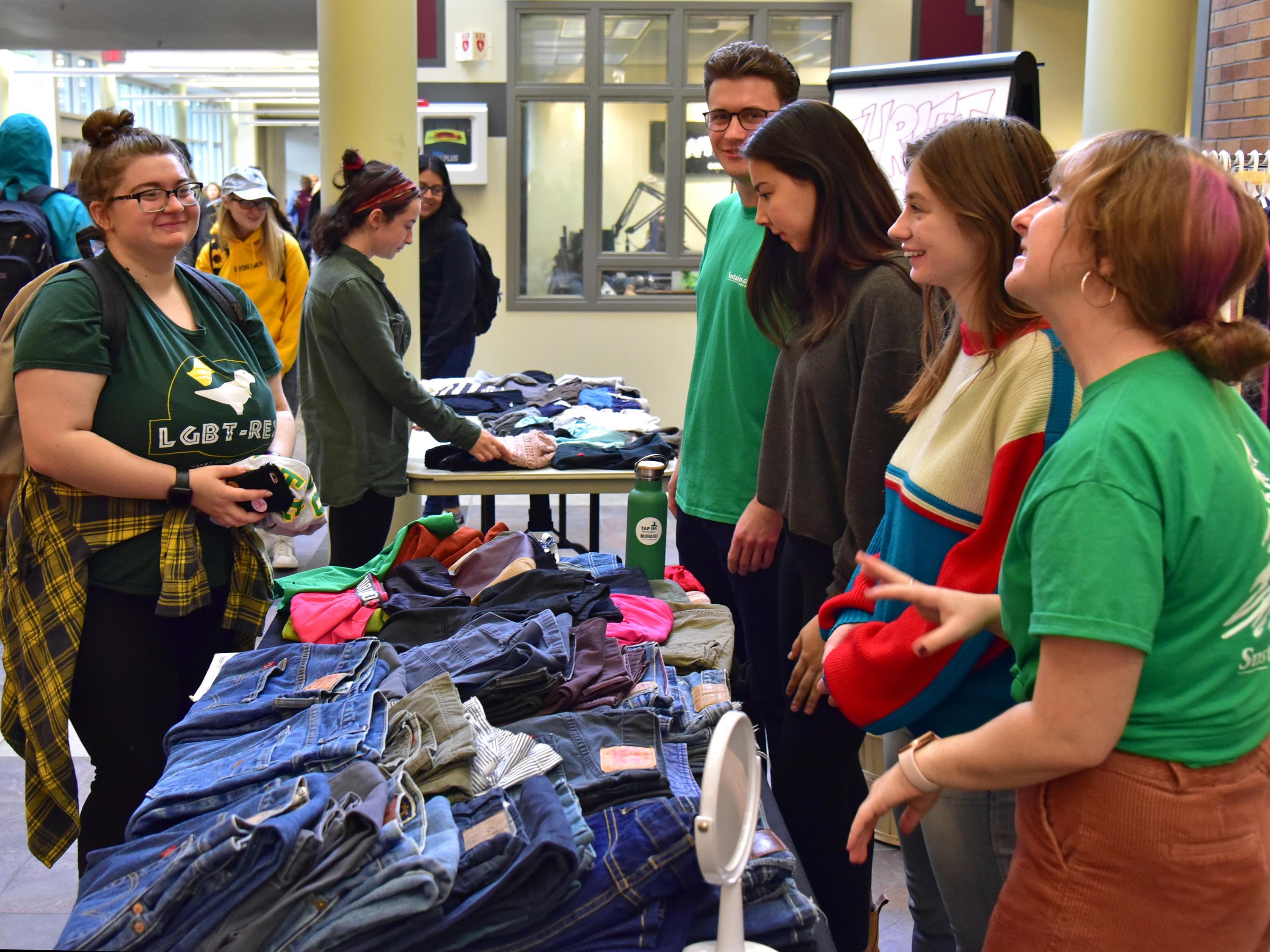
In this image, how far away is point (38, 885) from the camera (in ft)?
8.60

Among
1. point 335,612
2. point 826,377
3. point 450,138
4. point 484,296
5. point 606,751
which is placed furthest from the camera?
point 450,138

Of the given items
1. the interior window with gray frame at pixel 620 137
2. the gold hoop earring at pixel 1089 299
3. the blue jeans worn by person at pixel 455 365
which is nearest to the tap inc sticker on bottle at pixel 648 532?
the gold hoop earring at pixel 1089 299

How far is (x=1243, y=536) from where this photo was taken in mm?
982

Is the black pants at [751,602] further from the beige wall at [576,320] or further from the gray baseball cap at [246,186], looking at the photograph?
the beige wall at [576,320]

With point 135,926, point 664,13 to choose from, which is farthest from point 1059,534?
point 664,13

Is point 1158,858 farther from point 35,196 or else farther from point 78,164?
point 35,196

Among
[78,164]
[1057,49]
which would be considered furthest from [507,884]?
[1057,49]

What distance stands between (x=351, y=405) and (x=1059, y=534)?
2.22 meters

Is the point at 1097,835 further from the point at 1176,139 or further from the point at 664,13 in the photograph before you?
the point at 664,13

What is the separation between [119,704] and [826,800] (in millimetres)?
1243

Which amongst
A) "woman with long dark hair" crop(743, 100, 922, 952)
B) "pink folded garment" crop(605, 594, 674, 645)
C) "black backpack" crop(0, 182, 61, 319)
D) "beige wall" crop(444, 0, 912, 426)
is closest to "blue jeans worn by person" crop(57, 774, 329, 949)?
"pink folded garment" crop(605, 594, 674, 645)

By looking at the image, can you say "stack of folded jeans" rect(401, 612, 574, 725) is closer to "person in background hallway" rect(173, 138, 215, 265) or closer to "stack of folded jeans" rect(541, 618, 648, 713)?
"stack of folded jeans" rect(541, 618, 648, 713)

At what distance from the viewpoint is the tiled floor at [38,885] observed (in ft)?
8.00

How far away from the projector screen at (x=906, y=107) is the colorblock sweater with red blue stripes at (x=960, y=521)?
2.05m
